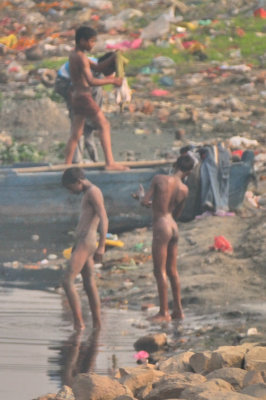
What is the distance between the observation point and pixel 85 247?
9.12 metres

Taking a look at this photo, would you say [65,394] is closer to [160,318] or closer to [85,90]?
[160,318]

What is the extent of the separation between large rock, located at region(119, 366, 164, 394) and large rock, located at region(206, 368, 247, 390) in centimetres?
31

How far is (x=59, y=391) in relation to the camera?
6.80 m

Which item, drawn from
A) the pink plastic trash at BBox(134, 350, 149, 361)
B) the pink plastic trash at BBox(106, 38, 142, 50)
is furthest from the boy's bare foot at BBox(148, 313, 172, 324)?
the pink plastic trash at BBox(106, 38, 142, 50)

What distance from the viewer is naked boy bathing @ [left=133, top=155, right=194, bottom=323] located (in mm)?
9531

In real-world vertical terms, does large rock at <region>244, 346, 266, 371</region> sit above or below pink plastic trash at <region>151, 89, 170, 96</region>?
above

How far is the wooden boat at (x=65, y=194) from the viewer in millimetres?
12828

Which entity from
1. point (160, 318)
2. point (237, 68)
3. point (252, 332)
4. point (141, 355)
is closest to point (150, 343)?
point (141, 355)

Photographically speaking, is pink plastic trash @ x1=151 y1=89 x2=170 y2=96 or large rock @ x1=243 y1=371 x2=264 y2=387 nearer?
large rock @ x1=243 y1=371 x2=264 y2=387

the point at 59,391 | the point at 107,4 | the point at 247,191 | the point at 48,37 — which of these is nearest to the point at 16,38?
the point at 48,37

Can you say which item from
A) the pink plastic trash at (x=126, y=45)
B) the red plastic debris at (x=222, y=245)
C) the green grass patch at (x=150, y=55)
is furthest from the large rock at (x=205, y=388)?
the pink plastic trash at (x=126, y=45)

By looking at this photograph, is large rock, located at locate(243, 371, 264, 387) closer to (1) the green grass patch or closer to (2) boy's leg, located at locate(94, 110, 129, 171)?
(2) boy's leg, located at locate(94, 110, 129, 171)

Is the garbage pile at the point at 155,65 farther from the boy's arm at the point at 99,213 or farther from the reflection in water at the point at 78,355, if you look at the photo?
the reflection in water at the point at 78,355

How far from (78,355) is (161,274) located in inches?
56.5
